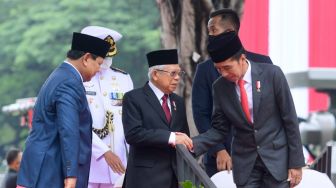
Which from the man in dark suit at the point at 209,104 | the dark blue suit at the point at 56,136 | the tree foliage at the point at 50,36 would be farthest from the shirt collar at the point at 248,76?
the tree foliage at the point at 50,36

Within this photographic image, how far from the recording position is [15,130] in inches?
2087

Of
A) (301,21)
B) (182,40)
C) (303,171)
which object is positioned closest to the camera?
(303,171)

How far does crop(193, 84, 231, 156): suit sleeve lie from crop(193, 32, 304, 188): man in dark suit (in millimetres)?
103

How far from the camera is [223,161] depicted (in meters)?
9.02

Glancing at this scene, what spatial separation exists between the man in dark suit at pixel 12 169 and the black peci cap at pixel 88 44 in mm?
7221

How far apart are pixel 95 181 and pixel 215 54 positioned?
6.07ft

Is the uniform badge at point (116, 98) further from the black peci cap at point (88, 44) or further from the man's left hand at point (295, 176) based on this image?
the man's left hand at point (295, 176)

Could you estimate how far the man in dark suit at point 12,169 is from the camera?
624 inches

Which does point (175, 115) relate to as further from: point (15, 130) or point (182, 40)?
point (15, 130)

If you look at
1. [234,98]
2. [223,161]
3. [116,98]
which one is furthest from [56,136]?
[223,161]

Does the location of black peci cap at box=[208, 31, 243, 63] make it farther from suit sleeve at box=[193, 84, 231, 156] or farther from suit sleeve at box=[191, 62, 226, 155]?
suit sleeve at box=[191, 62, 226, 155]

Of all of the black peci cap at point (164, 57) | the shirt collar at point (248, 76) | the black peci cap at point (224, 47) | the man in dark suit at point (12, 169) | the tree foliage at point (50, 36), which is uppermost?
the black peci cap at point (224, 47)

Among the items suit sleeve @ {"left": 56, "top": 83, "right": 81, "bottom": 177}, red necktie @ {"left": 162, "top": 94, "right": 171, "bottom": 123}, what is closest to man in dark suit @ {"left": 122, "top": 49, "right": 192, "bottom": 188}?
red necktie @ {"left": 162, "top": 94, "right": 171, "bottom": 123}

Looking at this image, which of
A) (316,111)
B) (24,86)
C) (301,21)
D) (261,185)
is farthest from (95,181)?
(24,86)
